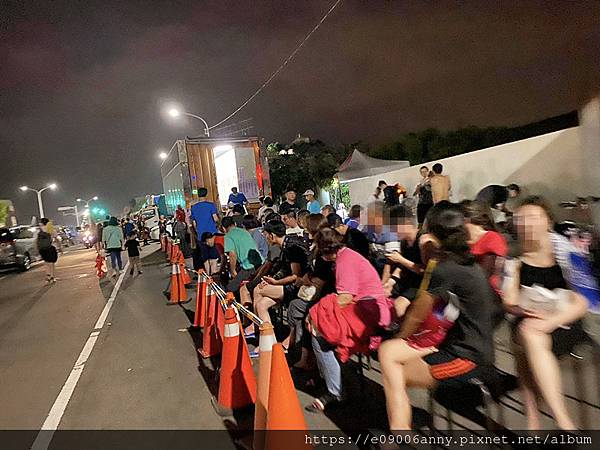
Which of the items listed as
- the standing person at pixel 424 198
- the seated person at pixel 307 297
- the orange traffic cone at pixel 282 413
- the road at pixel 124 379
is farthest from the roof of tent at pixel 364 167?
the orange traffic cone at pixel 282 413

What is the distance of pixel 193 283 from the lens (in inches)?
453

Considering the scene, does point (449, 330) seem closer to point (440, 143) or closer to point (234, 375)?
point (234, 375)

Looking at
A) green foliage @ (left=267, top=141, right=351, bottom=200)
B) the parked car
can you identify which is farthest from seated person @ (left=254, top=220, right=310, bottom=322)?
green foliage @ (left=267, top=141, right=351, bottom=200)

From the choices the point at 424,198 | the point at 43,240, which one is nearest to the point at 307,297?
the point at 424,198

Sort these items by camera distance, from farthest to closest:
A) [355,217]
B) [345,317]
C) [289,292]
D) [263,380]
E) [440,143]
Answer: [440,143] → [355,217] → [289,292] → [345,317] → [263,380]

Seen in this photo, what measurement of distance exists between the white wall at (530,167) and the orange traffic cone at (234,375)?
5211 millimetres

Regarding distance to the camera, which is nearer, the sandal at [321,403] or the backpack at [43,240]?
the sandal at [321,403]

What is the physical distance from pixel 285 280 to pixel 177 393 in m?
1.77

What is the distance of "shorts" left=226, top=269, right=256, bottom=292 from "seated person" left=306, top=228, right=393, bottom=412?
2716mm

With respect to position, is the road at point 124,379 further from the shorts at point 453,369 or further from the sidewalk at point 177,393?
the shorts at point 453,369

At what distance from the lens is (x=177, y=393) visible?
4.75 meters

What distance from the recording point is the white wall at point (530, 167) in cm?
836

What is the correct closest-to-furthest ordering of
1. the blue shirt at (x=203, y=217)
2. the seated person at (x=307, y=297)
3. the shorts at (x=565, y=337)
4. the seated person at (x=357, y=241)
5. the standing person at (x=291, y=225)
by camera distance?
the shorts at (x=565, y=337)
the seated person at (x=307, y=297)
the seated person at (x=357, y=241)
the standing person at (x=291, y=225)
the blue shirt at (x=203, y=217)

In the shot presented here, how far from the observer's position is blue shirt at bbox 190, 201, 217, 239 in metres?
10.3
